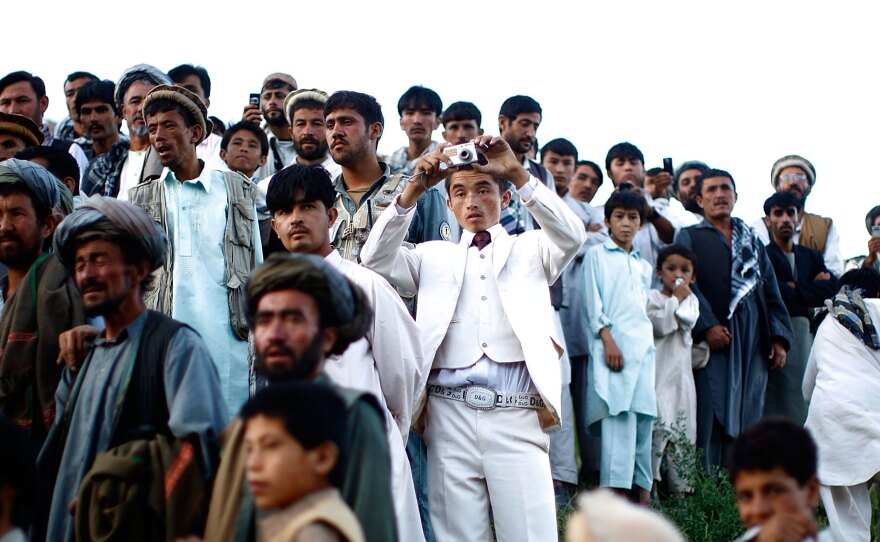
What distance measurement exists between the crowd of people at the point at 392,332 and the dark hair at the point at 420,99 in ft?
0.08

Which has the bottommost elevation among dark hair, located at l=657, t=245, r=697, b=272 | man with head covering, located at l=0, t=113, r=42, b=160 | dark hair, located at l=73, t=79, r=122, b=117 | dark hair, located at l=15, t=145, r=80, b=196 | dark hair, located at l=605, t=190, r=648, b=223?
dark hair, located at l=657, t=245, r=697, b=272

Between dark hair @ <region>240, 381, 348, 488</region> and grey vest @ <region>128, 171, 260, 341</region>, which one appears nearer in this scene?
dark hair @ <region>240, 381, 348, 488</region>

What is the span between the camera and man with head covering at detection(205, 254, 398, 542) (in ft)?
10.4

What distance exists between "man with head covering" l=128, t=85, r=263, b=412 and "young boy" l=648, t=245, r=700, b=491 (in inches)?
145

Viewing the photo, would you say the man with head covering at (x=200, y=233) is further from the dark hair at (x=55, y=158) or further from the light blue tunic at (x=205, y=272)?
the dark hair at (x=55, y=158)

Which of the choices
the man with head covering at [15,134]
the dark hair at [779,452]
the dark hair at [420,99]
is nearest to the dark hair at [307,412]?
the dark hair at [779,452]

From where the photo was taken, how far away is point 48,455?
Result: 13.4ft

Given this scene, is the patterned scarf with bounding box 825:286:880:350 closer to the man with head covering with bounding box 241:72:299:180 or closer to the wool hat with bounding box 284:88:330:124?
the wool hat with bounding box 284:88:330:124

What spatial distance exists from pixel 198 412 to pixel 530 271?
2.34 m

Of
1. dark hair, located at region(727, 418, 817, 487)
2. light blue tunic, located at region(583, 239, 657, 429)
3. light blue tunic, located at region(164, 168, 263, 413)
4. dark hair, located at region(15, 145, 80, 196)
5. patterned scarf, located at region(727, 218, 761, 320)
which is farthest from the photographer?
→ patterned scarf, located at region(727, 218, 761, 320)

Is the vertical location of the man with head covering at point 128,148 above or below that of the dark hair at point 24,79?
below

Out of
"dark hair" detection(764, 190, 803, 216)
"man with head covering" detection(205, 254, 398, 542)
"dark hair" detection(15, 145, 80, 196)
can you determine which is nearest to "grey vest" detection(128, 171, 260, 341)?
"dark hair" detection(15, 145, 80, 196)

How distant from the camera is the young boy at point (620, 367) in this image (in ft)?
25.8

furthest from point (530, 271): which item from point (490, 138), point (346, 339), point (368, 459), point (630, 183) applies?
point (630, 183)
